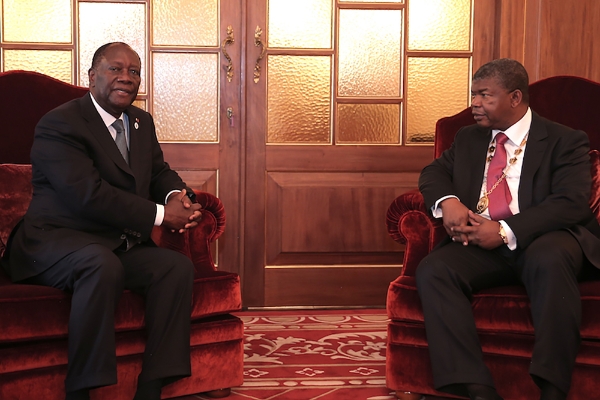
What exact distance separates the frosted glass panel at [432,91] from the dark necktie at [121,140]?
74.0 inches

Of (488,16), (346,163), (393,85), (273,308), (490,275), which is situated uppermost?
(488,16)

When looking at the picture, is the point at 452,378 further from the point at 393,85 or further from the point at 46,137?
the point at 393,85

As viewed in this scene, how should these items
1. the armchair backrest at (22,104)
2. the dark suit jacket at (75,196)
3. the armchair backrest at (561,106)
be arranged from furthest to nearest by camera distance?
1. the armchair backrest at (561,106)
2. the armchair backrest at (22,104)
3. the dark suit jacket at (75,196)

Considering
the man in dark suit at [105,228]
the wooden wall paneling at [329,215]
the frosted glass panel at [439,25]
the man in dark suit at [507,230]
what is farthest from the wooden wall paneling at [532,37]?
the man in dark suit at [105,228]

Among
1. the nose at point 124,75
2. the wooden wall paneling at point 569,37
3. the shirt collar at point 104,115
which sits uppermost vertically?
the wooden wall paneling at point 569,37

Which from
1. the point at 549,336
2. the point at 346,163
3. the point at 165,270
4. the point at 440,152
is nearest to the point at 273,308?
the point at 346,163

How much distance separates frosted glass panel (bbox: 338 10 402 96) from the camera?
3.94 metres

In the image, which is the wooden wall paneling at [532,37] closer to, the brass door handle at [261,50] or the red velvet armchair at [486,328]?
the red velvet armchair at [486,328]

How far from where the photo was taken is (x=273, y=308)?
3.96m

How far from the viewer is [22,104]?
2900 millimetres

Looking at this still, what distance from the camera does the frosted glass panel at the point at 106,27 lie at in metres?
3.78

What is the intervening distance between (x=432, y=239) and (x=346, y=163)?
143 cm

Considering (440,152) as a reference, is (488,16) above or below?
above

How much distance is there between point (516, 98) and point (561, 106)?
20.8 inches
